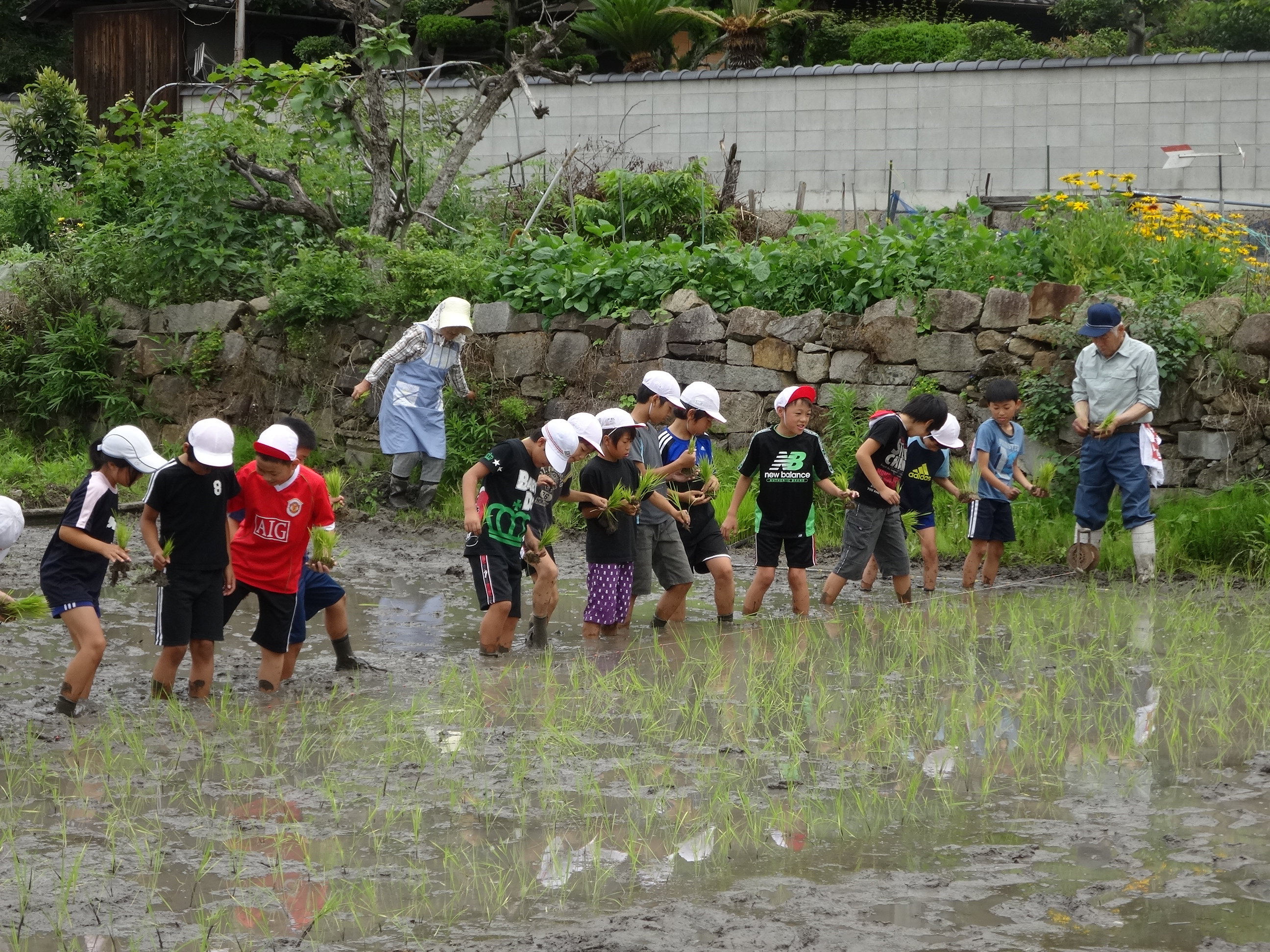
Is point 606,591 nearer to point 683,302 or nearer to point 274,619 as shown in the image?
point 274,619

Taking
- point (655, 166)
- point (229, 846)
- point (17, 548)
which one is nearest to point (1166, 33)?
point (655, 166)

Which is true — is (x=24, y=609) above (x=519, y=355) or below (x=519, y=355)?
below

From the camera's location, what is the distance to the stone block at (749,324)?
11.6 m

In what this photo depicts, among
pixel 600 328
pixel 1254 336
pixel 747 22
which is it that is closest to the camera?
pixel 1254 336

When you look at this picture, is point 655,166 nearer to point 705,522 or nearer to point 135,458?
point 705,522

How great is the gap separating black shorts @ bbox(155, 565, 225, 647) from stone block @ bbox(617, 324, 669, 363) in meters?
6.22

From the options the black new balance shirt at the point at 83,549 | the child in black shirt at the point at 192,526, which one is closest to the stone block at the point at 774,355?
the child in black shirt at the point at 192,526

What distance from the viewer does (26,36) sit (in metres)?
25.0

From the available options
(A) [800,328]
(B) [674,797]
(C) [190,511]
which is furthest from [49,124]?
(B) [674,797]

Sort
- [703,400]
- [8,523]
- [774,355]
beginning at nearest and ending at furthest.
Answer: [8,523] < [703,400] < [774,355]

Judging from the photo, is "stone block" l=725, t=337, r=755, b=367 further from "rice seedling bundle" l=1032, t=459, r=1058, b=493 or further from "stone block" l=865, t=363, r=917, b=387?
"rice seedling bundle" l=1032, t=459, r=1058, b=493

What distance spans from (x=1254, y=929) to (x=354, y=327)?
1077cm

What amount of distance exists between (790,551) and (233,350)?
303 inches

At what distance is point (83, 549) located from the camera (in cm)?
598
